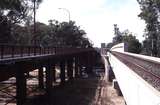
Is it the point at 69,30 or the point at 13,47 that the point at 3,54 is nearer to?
the point at 13,47

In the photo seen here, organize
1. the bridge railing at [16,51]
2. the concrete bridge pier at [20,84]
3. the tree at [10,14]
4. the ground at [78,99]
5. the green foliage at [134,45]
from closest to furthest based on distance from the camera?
the bridge railing at [16,51]
the concrete bridge pier at [20,84]
the ground at [78,99]
the tree at [10,14]
the green foliage at [134,45]

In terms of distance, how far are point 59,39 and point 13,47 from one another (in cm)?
8577

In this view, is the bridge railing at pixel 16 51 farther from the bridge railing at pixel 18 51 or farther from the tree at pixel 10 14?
the tree at pixel 10 14

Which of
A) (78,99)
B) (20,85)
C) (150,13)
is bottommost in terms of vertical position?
(78,99)

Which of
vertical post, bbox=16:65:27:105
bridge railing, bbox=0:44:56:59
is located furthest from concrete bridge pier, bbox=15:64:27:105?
bridge railing, bbox=0:44:56:59

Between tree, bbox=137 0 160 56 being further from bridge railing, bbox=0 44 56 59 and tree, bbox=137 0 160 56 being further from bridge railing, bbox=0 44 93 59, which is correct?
bridge railing, bbox=0 44 56 59

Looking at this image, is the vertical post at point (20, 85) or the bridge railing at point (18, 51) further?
the vertical post at point (20, 85)

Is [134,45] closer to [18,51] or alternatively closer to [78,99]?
[78,99]

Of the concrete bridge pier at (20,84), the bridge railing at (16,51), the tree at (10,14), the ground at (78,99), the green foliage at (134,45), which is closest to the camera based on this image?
the bridge railing at (16,51)

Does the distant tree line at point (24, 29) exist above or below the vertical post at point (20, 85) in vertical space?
above

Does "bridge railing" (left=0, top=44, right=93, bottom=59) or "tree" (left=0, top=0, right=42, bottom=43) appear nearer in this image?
"bridge railing" (left=0, top=44, right=93, bottom=59)

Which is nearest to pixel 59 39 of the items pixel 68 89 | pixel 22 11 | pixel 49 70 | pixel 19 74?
pixel 22 11

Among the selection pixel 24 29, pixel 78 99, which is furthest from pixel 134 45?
pixel 78 99

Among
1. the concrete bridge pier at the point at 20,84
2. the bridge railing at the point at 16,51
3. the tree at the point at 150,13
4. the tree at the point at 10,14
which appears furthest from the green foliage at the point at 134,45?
the concrete bridge pier at the point at 20,84
